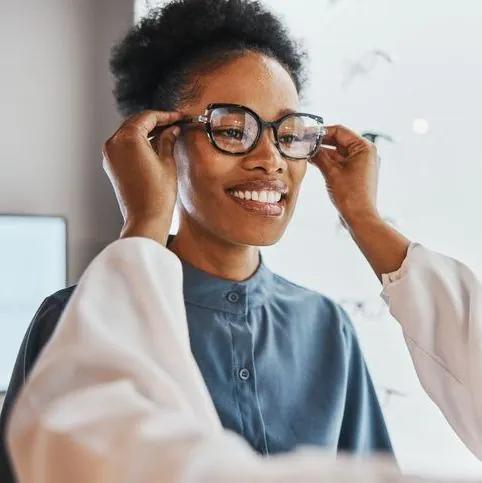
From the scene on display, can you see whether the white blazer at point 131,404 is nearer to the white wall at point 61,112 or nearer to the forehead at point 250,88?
the forehead at point 250,88

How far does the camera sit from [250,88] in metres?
0.71

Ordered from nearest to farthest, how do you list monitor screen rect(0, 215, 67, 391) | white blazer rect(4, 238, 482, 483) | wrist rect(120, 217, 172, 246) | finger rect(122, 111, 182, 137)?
white blazer rect(4, 238, 482, 483) → wrist rect(120, 217, 172, 246) → finger rect(122, 111, 182, 137) → monitor screen rect(0, 215, 67, 391)

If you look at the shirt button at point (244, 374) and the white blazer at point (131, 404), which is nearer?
the white blazer at point (131, 404)

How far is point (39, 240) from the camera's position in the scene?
135 centimetres

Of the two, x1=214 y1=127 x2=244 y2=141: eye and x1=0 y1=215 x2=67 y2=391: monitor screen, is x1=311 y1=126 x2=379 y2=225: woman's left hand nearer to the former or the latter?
x1=214 y1=127 x2=244 y2=141: eye

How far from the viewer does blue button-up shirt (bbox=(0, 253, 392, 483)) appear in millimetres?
669

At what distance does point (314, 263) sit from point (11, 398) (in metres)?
0.87

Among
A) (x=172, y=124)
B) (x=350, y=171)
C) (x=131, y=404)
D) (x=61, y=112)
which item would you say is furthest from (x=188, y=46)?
(x=61, y=112)

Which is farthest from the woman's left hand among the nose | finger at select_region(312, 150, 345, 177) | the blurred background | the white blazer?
the blurred background

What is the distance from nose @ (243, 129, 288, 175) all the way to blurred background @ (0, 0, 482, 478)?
0.72m

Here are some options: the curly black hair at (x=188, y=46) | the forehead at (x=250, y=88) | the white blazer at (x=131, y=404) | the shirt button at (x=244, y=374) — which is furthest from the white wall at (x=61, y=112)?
the white blazer at (x=131, y=404)

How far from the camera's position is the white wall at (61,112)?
1357mm

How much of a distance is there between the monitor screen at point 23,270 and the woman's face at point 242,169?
27.1 inches

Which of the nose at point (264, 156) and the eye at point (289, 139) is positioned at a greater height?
the eye at point (289, 139)
